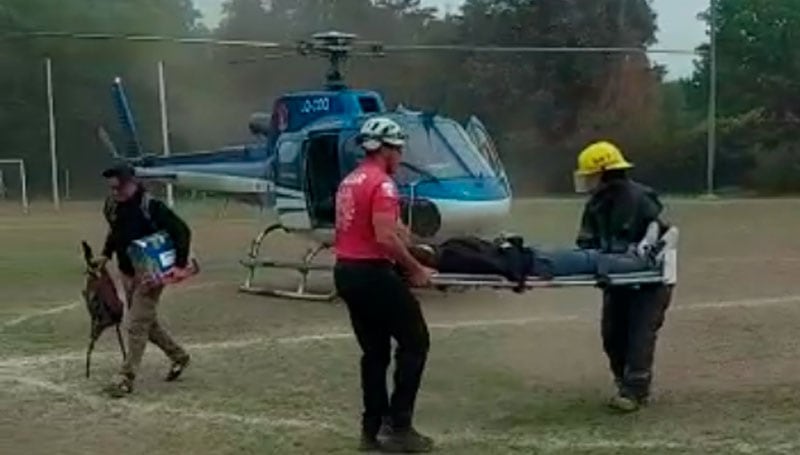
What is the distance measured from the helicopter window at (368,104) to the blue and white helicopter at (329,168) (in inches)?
0.5

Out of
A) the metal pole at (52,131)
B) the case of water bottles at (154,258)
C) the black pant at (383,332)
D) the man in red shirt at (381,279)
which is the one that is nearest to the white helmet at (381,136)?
the man in red shirt at (381,279)

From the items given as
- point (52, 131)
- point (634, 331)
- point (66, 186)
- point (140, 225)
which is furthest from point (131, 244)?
point (66, 186)

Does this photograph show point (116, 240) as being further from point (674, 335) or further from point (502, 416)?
point (674, 335)

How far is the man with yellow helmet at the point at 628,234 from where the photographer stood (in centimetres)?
855

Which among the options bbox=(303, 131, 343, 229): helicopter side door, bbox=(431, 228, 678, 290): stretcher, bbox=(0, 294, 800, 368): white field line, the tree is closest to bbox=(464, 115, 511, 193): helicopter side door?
bbox=(303, 131, 343, 229): helicopter side door

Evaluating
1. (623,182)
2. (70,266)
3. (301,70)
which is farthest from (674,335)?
(301,70)

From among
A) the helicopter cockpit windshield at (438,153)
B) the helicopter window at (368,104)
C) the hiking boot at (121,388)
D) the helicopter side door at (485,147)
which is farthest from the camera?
Result: the helicopter window at (368,104)

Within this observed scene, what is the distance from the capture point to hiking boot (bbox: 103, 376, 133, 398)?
9.61 metres

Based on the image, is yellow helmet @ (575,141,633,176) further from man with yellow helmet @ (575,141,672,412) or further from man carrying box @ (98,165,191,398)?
man carrying box @ (98,165,191,398)

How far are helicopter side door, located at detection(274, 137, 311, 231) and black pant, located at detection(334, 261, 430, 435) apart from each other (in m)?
8.32

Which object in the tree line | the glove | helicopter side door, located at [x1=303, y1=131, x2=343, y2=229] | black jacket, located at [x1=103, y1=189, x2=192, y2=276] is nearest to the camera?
black jacket, located at [x1=103, y1=189, x2=192, y2=276]

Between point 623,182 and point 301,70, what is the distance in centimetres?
3785

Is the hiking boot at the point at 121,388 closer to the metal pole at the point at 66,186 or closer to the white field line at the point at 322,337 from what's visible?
the white field line at the point at 322,337

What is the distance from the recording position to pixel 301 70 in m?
45.9
